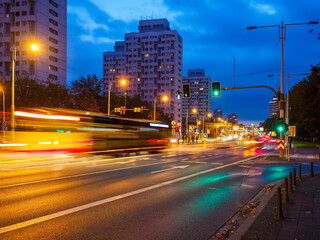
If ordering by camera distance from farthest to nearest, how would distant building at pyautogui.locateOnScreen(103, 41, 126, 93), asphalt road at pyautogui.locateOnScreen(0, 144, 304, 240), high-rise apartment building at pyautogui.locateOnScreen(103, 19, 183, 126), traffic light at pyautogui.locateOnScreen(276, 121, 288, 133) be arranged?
distant building at pyautogui.locateOnScreen(103, 41, 126, 93) < high-rise apartment building at pyautogui.locateOnScreen(103, 19, 183, 126) < traffic light at pyautogui.locateOnScreen(276, 121, 288, 133) < asphalt road at pyautogui.locateOnScreen(0, 144, 304, 240)

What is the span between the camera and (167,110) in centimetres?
10944

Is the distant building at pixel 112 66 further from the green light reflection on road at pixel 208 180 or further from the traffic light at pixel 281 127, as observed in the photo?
the green light reflection on road at pixel 208 180

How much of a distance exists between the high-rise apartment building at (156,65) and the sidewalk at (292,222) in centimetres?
9688

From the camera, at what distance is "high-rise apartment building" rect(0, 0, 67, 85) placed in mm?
67562

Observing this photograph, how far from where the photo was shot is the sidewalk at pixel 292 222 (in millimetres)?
5188

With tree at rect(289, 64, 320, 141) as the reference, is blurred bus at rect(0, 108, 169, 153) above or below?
below

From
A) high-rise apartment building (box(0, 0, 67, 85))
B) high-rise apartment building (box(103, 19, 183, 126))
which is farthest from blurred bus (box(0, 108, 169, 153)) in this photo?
high-rise apartment building (box(103, 19, 183, 126))

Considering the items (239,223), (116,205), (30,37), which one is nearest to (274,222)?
(239,223)

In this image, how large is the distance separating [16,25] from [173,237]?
260 ft

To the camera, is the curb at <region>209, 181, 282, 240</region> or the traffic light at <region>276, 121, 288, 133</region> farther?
the traffic light at <region>276, 121, 288, 133</region>

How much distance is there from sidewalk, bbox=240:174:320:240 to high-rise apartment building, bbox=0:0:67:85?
6875cm

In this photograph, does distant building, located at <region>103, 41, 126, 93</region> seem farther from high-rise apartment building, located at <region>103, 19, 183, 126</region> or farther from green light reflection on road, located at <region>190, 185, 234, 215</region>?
green light reflection on road, located at <region>190, 185, 234, 215</region>

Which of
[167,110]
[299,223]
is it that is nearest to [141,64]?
[167,110]

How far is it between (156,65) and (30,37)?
54075 mm
